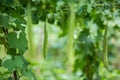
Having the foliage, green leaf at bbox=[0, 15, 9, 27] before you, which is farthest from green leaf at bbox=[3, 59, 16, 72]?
green leaf at bbox=[0, 15, 9, 27]

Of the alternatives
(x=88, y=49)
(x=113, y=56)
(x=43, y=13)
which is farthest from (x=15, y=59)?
(x=113, y=56)

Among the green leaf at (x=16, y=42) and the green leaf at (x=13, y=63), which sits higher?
the green leaf at (x=16, y=42)

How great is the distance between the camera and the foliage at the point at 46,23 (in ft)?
5.55

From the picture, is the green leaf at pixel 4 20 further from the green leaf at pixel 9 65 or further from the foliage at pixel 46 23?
the green leaf at pixel 9 65

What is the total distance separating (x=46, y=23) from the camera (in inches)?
87.6

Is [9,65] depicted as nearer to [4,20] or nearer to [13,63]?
[13,63]

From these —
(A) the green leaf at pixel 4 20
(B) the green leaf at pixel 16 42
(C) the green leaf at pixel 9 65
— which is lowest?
(C) the green leaf at pixel 9 65

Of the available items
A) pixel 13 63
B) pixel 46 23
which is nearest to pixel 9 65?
pixel 13 63

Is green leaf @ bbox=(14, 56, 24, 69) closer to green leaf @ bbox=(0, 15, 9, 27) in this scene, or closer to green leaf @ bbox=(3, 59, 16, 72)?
green leaf @ bbox=(3, 59, 16, 72)

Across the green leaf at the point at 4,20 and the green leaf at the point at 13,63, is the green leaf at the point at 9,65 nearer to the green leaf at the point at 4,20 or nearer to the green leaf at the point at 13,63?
the green leaf at the point at 13,63

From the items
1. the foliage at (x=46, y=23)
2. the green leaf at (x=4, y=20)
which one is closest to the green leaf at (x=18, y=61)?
the foliage at (x=46, y=23)

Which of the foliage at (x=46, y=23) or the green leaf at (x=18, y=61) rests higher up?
the foliage at (x=46, y=23)

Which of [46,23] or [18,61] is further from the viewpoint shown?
[46,23]

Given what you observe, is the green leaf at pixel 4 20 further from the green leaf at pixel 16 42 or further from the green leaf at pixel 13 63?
the green leaf at pixel 13 63
